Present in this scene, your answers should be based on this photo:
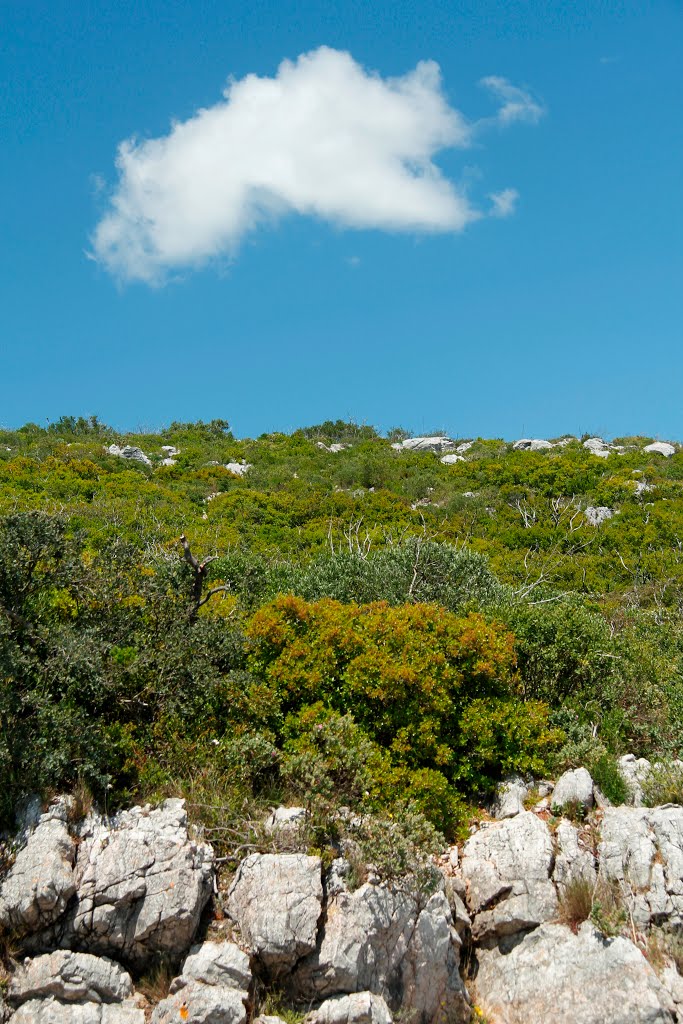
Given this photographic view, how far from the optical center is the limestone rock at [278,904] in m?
9.09

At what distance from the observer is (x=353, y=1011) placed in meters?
8.78

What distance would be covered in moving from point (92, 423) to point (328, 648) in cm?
4819

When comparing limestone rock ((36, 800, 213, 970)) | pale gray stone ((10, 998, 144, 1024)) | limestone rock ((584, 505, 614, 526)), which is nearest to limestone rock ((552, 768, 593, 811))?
limestone rock ((36, 800, 213, 970))

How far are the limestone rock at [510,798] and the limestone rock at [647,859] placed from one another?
1.22m

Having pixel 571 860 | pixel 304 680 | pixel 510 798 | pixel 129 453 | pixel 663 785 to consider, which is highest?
pixel 129 453

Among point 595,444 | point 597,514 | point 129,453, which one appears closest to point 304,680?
point 597,514

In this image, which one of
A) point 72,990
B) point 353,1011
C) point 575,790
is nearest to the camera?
point 72,990

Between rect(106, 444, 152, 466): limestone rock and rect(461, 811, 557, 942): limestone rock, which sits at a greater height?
rect(106, 444, 152, 466): limestone rock

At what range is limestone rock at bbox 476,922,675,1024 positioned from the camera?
30.0 feet

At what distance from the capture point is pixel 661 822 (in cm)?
1091

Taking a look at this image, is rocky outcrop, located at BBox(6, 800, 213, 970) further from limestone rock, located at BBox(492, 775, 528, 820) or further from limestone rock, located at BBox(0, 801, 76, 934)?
limestone rock, located at BBox(492, 775, 528, 820)

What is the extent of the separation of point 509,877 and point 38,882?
19.9 feet

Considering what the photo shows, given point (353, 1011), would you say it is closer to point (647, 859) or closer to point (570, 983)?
point (570, 983)

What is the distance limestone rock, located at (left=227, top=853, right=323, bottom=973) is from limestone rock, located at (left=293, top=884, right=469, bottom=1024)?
0.86 ft
